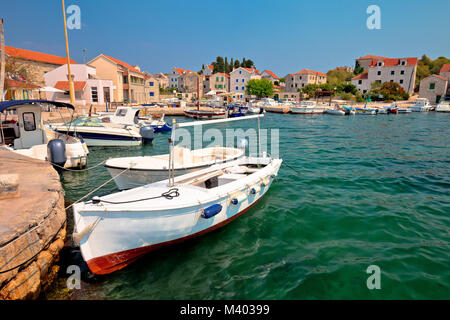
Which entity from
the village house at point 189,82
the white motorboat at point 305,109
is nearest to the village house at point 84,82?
the white motorboat at point 305,109

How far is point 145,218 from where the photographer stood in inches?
208

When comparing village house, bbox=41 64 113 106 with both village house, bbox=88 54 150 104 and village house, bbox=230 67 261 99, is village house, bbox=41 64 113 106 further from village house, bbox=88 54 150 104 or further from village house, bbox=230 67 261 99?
village house, bbox=230 67 261 99

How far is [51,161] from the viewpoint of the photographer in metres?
11.2

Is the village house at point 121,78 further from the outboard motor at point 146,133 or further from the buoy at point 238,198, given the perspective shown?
the buoy at point 238,198

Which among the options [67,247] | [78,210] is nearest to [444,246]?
[78,210]

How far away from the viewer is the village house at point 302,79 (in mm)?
88375

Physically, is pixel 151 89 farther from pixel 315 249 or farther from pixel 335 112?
pixel 315 249

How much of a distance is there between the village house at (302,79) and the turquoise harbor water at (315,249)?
84098 mm

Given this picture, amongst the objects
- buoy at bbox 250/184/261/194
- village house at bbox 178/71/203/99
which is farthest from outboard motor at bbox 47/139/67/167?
village house at bbox 178/71/203/99

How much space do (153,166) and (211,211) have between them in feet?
14.1

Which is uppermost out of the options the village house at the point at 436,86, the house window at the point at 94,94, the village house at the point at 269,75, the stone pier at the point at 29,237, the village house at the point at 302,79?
the village house at the point at 269,75

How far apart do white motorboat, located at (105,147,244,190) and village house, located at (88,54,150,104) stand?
38288 millimetres

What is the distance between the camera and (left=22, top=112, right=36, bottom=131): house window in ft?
39.7

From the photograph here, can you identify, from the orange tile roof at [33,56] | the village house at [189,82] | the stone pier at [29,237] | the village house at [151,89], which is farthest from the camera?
the village house at [189,82]
